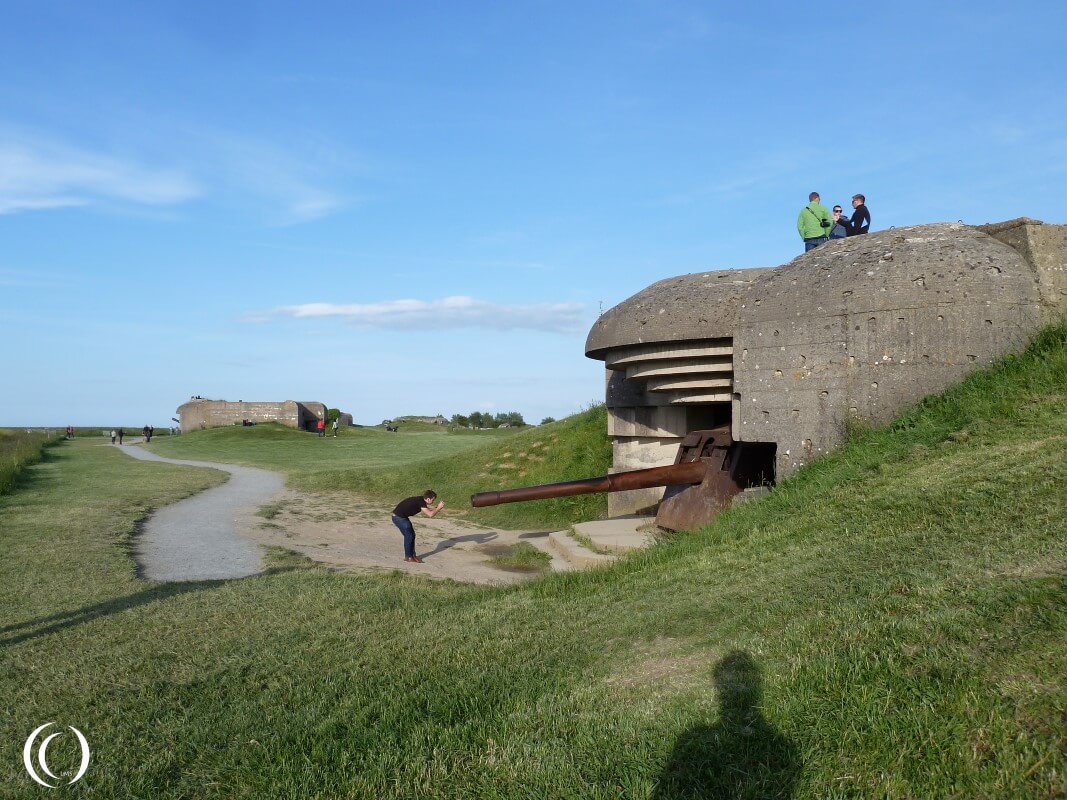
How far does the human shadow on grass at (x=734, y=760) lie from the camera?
3.05 metres

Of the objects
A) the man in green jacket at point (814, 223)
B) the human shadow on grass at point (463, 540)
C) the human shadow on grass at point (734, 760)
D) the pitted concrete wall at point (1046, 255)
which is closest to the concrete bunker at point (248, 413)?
the human shadow on grass at point (463, 540)

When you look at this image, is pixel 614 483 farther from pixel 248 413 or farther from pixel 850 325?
pixel 248 413

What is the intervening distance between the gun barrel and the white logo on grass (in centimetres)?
462

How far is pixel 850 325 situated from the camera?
7.77 metres

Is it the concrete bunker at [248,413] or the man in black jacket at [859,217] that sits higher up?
the man in black jacket at [859,217]

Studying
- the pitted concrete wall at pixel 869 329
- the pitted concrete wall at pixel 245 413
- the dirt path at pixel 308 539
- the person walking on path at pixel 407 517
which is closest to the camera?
the pitted concrete wall at pixel 869 329

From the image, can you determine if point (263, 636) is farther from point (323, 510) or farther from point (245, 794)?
point (323, 510)

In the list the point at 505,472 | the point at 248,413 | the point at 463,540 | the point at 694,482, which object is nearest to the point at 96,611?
the point at 694,482

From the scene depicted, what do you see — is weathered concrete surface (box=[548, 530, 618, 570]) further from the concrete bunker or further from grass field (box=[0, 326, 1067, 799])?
the concrete bunker

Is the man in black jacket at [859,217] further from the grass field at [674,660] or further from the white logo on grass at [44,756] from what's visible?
the white logo on grass at [44,756]

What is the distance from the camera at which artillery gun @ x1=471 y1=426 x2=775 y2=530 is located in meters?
8.44

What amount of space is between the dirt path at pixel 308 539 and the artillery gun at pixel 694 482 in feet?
3.72

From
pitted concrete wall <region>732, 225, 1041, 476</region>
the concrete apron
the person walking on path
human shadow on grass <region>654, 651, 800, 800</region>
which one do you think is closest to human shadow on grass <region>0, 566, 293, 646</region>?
the concrete apron

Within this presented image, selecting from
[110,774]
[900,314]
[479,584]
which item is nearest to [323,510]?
[479,584]
